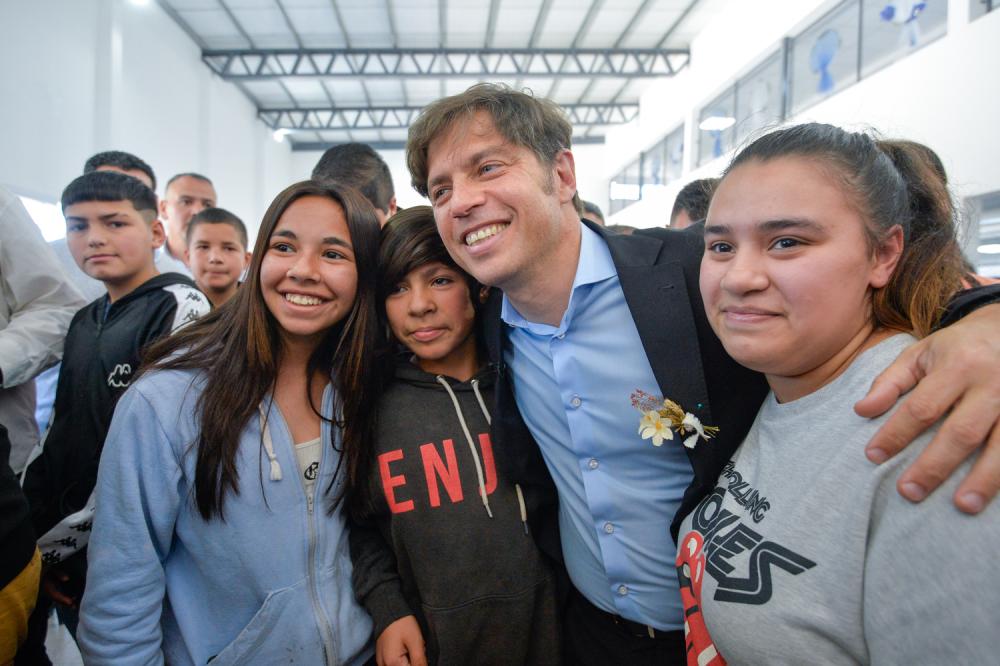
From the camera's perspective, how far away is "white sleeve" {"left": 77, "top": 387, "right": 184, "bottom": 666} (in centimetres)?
123

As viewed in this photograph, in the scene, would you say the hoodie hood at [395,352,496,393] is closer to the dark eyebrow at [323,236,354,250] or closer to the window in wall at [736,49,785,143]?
the dark eyebrow at [323,236,354,250]

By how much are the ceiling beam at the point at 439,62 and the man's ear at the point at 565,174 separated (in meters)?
9.06

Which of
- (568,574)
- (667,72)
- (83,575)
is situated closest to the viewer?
(568,574)

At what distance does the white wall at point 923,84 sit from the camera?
14.3 ft

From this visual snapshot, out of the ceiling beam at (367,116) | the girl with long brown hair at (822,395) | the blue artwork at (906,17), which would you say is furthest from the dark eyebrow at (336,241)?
the ceiling beam at (367,116)

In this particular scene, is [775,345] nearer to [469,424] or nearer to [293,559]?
[469,424]

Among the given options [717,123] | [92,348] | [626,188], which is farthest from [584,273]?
[626,188]

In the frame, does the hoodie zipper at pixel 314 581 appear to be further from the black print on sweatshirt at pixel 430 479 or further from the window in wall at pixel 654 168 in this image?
the window in wall at pixel 654 168

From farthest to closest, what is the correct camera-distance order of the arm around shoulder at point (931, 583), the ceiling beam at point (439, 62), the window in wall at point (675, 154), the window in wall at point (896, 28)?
the window in wall at point (675, 154), the ceiling beam at point (439, 62), the window in wall at point (896, 28), the arm around shoulder at point (931, 583)

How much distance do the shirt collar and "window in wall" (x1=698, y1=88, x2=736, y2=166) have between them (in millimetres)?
7977

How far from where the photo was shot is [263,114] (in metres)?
12.6

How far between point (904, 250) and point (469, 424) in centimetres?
107

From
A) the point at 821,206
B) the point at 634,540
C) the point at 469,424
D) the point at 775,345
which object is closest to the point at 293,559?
the point at 469,424

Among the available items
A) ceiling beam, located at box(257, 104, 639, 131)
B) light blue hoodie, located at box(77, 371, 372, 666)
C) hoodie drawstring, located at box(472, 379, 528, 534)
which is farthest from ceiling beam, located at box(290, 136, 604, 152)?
light blue hoodie, located at box(77, 371, 372, 666)
